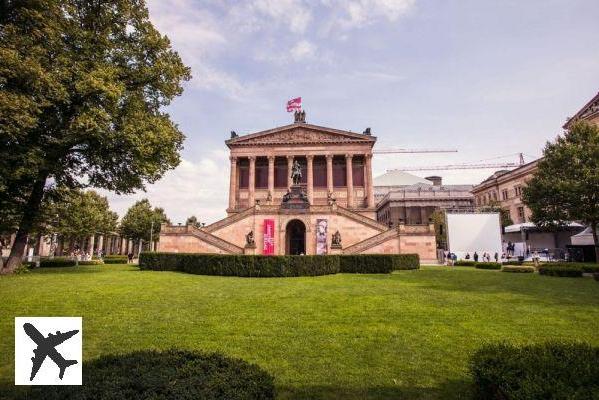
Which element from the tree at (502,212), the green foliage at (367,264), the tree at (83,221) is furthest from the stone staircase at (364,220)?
the tree at (83,221)

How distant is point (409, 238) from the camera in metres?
41.3

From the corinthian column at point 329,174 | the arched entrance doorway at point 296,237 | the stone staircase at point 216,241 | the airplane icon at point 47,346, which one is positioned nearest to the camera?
the airplane icon at point 47,346

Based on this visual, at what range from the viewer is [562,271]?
83.6 ft

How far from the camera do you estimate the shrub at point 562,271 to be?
82.3 ft

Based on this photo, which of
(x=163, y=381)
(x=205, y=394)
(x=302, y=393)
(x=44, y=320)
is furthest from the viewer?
(x=302, y=393)

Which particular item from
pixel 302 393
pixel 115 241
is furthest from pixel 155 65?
pixel 115 241

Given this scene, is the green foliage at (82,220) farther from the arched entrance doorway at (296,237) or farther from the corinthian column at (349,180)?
the corinthian column at (349,180)

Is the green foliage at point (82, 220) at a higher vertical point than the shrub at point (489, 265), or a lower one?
higher

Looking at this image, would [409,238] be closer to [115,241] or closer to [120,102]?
[120,102]

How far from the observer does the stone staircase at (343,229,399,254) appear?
40406 mm

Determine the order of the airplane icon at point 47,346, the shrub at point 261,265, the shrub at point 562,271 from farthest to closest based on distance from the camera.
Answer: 1. the shrub at point 562,271
2. the shrub at point 261,265
3. the airplane icon at point 47,346

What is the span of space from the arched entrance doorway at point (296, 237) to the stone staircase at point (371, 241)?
871 cm

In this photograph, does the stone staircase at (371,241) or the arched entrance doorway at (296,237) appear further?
the arched entrance doorway at (296,237)

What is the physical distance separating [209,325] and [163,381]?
260 inches
